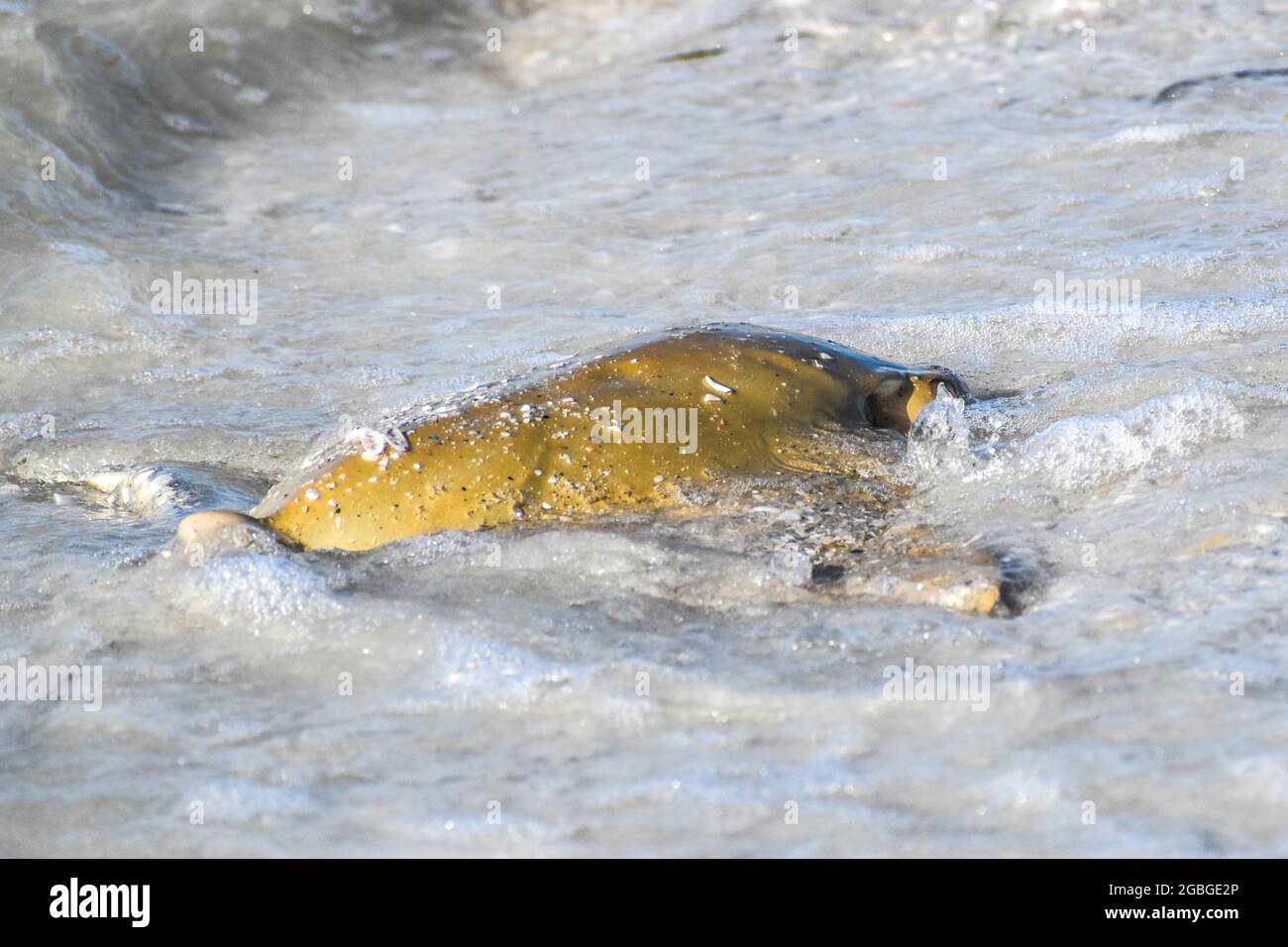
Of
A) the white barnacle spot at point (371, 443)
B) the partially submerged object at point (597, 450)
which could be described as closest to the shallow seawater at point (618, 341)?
the partially submerged object at point (597, 450)

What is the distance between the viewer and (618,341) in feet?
11.5

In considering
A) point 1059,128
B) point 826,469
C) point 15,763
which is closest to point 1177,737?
point 826,469

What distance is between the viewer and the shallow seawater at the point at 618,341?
2.08m

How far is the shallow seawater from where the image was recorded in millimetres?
2078

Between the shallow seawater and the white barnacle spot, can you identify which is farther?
the white barnacle spot

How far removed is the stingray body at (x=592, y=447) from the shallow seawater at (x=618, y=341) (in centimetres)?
11

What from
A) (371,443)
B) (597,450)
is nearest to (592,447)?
(597,450)

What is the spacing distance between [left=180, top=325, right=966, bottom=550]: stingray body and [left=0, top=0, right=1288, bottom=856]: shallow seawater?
→ 0.38ft

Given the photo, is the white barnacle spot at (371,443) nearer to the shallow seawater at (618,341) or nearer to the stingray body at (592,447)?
the stingray body at (592,447)

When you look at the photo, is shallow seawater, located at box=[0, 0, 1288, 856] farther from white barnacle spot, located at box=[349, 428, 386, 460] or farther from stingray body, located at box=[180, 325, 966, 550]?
white barnacle spot, located at box=[349, 428, 386, 460]

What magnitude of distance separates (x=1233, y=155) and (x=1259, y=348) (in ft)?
7.98

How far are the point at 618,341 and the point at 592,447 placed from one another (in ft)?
1.78

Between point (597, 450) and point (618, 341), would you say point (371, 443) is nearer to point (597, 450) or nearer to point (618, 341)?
point (597, 450)

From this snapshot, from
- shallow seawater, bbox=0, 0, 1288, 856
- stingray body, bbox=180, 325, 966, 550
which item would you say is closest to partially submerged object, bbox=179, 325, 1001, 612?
stingray body, bbox=180, 325, 966, 550
